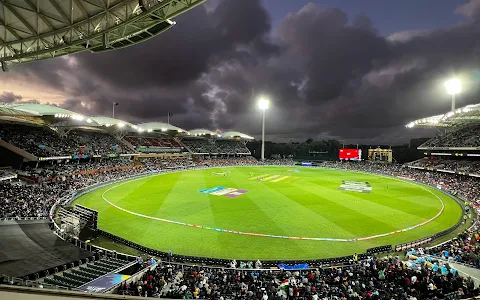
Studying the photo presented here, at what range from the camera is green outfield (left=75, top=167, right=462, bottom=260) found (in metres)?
20.3

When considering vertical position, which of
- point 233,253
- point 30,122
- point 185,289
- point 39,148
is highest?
point 30,122

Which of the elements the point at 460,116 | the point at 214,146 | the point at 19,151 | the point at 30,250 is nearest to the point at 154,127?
the point at 214,146

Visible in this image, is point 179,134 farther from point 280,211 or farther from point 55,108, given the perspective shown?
point 280,211

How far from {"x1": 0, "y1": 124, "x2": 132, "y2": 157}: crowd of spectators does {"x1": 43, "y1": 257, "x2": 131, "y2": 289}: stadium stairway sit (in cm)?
3608

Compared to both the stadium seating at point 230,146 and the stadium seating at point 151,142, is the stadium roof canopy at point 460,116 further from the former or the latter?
the stadium seating at point 151,142

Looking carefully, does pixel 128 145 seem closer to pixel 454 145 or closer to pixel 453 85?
pixel 453 85

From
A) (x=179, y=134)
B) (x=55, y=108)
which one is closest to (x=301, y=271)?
(x=55, y=108)

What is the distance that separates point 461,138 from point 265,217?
174 feet

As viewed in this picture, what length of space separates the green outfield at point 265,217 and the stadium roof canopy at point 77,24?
1453 cm

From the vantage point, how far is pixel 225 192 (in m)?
40.2

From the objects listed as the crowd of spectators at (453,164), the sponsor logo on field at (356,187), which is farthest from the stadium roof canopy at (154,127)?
the crowd of spectators at (453,164)

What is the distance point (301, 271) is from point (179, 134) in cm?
7496

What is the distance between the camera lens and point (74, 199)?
3362cm

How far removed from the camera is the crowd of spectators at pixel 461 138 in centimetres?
5119
